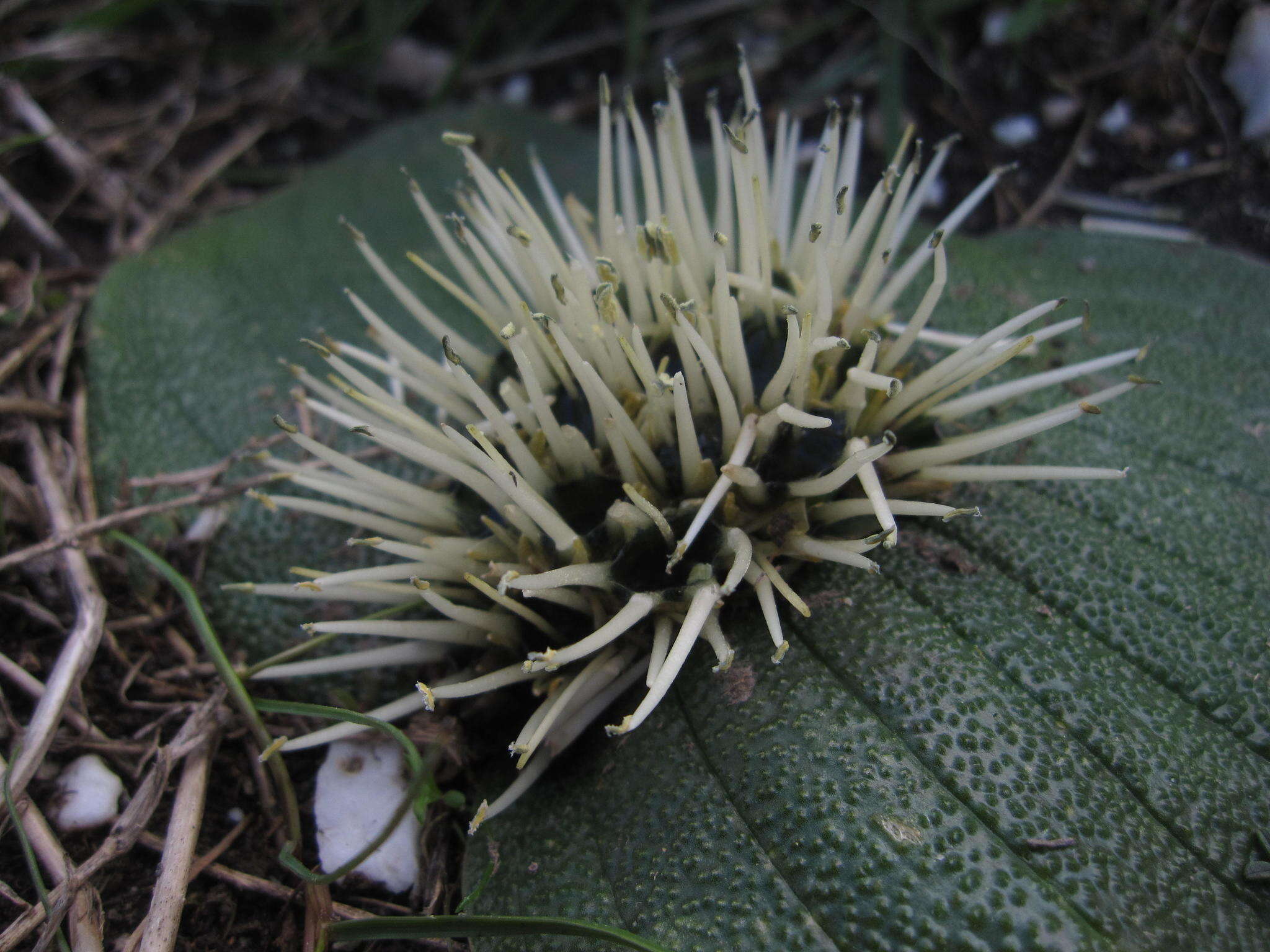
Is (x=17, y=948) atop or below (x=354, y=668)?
below

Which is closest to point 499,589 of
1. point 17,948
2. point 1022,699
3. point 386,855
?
point 386,855

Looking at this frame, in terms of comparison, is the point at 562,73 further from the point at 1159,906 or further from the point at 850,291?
the point at 1159,906

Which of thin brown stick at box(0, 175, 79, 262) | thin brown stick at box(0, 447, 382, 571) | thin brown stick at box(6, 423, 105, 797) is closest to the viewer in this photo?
thin brown stick at box(6, 423, 105, 797)

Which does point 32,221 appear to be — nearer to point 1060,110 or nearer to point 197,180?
point 197,180

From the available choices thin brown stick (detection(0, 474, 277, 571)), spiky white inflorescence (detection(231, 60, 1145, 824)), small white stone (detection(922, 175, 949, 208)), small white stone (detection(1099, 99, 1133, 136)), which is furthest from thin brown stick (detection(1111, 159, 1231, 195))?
thin brown stick (detection(0, 474, 277, 571))

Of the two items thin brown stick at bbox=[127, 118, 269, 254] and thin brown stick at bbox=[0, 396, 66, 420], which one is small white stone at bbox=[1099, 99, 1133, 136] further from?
thin brown stick at bbox=[0, 396, 66, 420]
